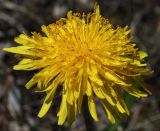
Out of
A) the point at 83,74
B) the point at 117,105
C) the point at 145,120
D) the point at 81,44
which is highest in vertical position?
the point at 81,44

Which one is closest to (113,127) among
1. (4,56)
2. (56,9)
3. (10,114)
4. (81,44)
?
(81,44)

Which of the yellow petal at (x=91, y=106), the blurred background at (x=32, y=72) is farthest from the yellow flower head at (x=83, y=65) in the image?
the blurred background at (x=32, y=72)

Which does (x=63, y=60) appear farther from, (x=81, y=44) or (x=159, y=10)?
(x=159, y=10)

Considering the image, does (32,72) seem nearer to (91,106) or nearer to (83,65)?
(83,65)

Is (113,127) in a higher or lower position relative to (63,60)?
lower

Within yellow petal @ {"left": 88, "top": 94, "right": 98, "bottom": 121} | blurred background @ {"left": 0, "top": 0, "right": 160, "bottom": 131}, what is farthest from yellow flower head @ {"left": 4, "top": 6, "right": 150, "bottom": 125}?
blurred background @ {"left": 0, "top": 0, "right": 160, "bottom": 131}

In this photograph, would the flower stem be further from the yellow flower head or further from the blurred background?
the blurred background

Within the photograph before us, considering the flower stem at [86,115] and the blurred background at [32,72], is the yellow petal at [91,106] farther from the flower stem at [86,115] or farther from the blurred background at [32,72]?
the blurred background at [32,72]
